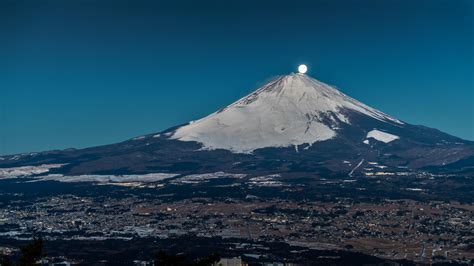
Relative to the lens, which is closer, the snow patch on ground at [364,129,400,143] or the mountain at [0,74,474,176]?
the mountain at [0,74,474,176]

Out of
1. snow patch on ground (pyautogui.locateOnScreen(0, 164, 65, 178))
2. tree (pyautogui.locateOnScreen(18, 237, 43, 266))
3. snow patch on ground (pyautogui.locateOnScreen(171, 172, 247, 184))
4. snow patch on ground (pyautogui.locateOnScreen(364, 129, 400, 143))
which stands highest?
snow patch on ground (pyautogui.locateOnScreen(364, 129, 400, 143))

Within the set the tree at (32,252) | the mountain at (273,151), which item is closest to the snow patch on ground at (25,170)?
the mountain at (273,151)

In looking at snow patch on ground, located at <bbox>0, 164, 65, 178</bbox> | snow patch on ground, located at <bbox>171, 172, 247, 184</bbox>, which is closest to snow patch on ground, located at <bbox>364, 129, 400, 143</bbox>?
snow patch on ground, located at <bbox>171, 172, 247, 184</bbox>

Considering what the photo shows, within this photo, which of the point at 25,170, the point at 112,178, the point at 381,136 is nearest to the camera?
the point at 112,178

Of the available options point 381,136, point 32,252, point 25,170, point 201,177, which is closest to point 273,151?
point 381,136

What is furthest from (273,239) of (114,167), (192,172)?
(114,167)

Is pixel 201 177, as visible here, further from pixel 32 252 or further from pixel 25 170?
pixel 32 252

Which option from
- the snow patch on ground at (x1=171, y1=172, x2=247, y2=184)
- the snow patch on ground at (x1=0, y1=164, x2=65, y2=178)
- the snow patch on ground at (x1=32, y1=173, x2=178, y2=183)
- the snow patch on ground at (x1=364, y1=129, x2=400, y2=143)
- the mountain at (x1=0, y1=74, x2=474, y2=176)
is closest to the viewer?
the snow patch on ground at (x1=171, y1=172, x2=247, y2=184)

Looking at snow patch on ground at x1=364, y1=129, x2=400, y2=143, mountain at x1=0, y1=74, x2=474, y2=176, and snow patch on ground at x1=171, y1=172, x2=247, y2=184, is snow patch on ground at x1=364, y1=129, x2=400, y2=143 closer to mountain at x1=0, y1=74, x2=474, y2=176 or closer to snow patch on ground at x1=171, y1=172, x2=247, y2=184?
mountain at x1=0, y1=74, x2=474, y2=176

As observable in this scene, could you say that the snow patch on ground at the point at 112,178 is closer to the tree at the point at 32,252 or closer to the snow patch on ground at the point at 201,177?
the snow patch on ground at the point at 201,177
